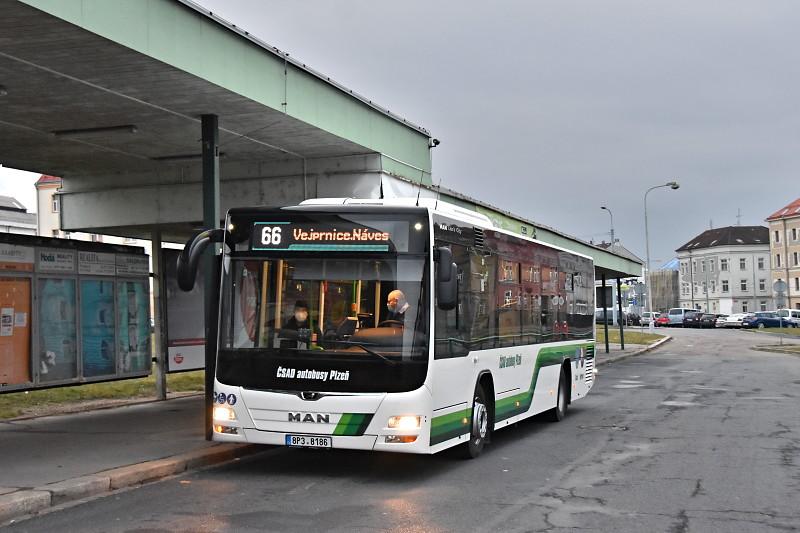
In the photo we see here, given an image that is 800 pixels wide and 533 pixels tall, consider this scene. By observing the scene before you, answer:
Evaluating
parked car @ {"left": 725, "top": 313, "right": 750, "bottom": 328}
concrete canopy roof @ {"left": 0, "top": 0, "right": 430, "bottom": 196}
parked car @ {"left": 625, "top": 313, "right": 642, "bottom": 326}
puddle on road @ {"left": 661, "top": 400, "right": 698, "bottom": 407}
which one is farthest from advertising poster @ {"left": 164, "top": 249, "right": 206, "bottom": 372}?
parked car @ {"left": 625, "top": 313, "right": 642, "bottom": 326}

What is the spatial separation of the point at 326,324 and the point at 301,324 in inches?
10.9

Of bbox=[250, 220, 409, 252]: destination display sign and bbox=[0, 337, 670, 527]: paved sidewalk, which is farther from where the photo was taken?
bbox=[250, 220, 409, 252]: destination display sign

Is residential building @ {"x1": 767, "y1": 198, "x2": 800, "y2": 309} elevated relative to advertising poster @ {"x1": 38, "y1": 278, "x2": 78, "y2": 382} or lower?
elevated

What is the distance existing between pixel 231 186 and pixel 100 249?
2.74 meters

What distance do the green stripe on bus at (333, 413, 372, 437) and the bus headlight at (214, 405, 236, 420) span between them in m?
1.18

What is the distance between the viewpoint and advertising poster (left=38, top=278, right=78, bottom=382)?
53.6ft

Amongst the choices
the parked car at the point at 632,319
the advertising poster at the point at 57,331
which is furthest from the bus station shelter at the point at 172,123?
the parked car at the point at 632,319

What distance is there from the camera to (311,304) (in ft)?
32.8

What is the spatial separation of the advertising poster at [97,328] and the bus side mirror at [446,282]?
31.5ft

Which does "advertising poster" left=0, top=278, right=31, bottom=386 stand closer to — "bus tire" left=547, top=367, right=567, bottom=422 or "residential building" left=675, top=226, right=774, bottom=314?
"bus tire" left=547, top=367, right=567, bottom=422

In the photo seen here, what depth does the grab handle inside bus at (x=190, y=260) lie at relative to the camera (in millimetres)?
9617

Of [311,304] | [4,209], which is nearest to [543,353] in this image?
[311,304]

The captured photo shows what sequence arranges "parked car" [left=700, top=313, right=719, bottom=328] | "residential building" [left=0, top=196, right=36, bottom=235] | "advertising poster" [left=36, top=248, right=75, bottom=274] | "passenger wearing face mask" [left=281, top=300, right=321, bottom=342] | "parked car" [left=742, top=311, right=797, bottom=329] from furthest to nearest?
"parked car" [left=700, top=313, right=719, bottom=328], "parked car" [left=742, top=311, right=797, bottom=329], "residential building" [left=0, top=196, right=36, bottom=235], "advertising poster" [left=36, top=248, right=75, bottom=274], "passenger wearing face mask" [left=281, top=300, right=321, bottom=342]

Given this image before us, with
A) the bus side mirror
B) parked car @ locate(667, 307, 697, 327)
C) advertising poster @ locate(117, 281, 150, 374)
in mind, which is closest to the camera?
the bus side mirror
